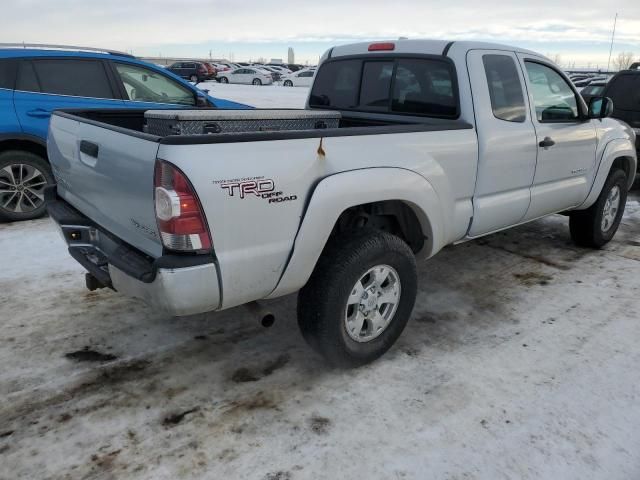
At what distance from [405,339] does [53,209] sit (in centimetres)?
236

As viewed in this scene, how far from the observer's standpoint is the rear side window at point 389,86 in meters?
3.79

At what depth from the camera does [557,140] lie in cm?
→ 436

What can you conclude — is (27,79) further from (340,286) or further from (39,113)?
(340,286)

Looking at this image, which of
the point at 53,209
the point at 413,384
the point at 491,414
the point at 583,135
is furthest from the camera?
the point at 583,135

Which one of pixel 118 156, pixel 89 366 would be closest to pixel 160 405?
pixel 89 366

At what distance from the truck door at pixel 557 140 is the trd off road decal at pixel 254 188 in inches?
100

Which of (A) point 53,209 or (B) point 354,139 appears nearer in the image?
(B) point 354,139

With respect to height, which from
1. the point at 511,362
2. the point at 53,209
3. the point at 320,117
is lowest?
the point at 511,362

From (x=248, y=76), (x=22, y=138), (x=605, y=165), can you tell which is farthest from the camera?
(x=248, y=76)

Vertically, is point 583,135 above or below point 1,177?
above

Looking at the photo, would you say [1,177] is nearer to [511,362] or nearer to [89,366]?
[89,366]

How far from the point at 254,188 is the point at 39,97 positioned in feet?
14.5

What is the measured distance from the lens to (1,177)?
568 centimetres

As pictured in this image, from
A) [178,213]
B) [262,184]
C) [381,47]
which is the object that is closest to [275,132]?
[262,184]
